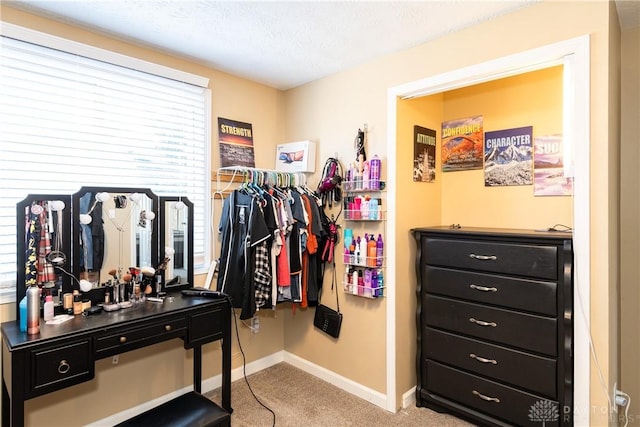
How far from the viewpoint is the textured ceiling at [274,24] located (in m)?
1.93

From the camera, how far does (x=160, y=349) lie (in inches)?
99.5

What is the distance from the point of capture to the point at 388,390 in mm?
2537

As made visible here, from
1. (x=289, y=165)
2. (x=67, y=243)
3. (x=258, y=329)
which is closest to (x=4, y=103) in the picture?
(x=67, y=243)

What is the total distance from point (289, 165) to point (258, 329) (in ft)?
4.77

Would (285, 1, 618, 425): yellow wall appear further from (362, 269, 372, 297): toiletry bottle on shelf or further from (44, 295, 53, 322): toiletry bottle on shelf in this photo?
(44, 295, 53, 322): toiletry bottle on shelf

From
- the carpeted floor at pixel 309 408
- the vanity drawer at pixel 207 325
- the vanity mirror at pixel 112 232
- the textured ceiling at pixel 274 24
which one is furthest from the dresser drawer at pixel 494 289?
the vanity mirror at pixel 112 232

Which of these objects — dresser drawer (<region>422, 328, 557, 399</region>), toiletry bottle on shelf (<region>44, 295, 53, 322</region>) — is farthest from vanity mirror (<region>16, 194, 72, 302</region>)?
dresser drawer (<region>422, 328, 557, 399</region>)

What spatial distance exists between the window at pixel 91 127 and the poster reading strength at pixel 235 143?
13 cm

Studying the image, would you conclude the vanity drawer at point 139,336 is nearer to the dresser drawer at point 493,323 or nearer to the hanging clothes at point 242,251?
the hanging clothes at point 242,251

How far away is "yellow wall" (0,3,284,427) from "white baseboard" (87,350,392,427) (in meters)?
0.04

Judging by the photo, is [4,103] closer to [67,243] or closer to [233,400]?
[67,243]

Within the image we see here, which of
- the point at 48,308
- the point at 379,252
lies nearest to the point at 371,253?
the point at 379,252

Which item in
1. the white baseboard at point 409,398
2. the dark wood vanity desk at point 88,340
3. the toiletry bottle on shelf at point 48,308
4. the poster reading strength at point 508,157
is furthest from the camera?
the white baseboard at point 409,398

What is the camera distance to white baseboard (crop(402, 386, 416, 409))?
255 centimetres
